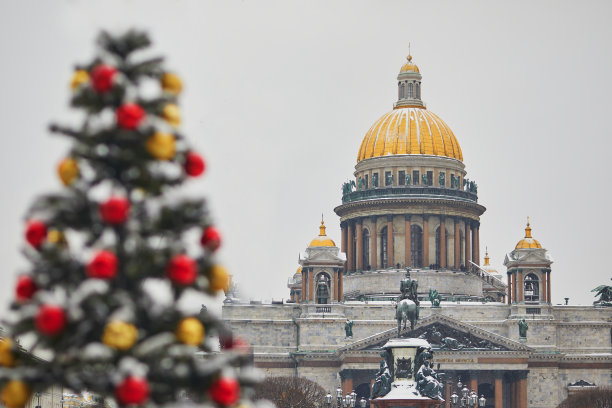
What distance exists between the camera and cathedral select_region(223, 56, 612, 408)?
15100 cm

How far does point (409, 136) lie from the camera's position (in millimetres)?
169625

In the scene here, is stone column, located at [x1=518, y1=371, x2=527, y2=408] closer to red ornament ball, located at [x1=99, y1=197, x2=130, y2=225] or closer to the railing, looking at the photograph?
the railing

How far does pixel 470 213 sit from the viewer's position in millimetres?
172375

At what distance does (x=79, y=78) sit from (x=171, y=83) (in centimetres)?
84

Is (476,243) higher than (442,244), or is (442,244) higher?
(476,243)

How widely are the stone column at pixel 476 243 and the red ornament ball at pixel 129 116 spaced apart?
15776 centimetres

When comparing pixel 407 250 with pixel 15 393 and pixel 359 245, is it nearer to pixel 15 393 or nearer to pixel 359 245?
pixel 359 245

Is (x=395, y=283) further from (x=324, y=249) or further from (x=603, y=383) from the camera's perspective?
(x=603, y=383)

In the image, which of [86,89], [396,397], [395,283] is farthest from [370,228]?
[86,89]

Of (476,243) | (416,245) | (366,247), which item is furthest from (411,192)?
(476,243)

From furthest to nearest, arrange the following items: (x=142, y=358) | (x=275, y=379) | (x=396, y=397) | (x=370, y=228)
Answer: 1. (x=370, y=228)
2. (x=275, y=379)
3. (x=396, y=397)
4. (x=142, y=358)

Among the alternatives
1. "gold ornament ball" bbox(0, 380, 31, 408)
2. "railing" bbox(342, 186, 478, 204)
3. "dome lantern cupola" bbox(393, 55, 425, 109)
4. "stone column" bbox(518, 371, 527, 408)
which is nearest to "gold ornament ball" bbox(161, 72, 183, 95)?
"gold ornament ball" bbox(0, 380, 31, 408)

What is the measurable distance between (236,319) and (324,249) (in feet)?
34.6

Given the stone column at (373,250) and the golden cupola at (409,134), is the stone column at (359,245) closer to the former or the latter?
the stone column at (373,250)
